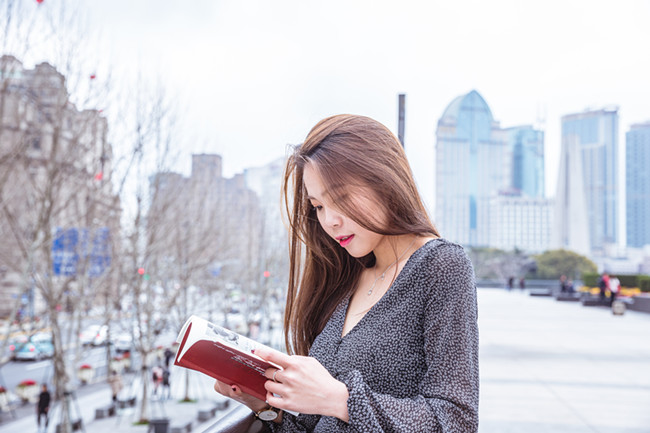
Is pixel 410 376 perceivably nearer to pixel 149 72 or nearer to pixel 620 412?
pixel 620 412

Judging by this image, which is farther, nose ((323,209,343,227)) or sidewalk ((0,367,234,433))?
sidewalk ((0,367,234,433))

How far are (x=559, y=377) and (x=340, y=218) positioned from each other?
5268 mm

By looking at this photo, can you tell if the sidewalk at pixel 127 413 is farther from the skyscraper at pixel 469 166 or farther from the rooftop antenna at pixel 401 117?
the skyscraper at pixel 469 166

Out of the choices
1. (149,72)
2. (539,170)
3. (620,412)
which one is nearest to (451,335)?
(620,412)

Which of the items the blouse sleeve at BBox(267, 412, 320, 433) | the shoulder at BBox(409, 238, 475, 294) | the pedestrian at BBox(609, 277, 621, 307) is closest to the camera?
the shoulder at BBox(409, 238, 475, 294)

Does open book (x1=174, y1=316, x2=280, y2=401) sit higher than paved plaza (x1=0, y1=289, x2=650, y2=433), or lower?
higher

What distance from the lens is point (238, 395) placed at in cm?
104

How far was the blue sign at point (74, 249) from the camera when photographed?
6.64m

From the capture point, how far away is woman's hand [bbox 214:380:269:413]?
3.31 ft

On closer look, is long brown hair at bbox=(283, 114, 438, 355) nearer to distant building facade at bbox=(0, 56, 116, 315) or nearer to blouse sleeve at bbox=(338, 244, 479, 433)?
blouse sleeve at bbox=(338, 244, 479, 433)

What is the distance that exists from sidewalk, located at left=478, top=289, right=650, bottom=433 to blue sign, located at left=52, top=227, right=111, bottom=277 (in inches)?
182

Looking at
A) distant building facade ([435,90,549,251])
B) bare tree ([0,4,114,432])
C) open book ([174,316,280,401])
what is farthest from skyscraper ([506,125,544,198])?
open book ([174,316,280,401])

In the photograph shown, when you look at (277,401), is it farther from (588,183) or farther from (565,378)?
(588,183)

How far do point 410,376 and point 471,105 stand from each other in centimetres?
2720
